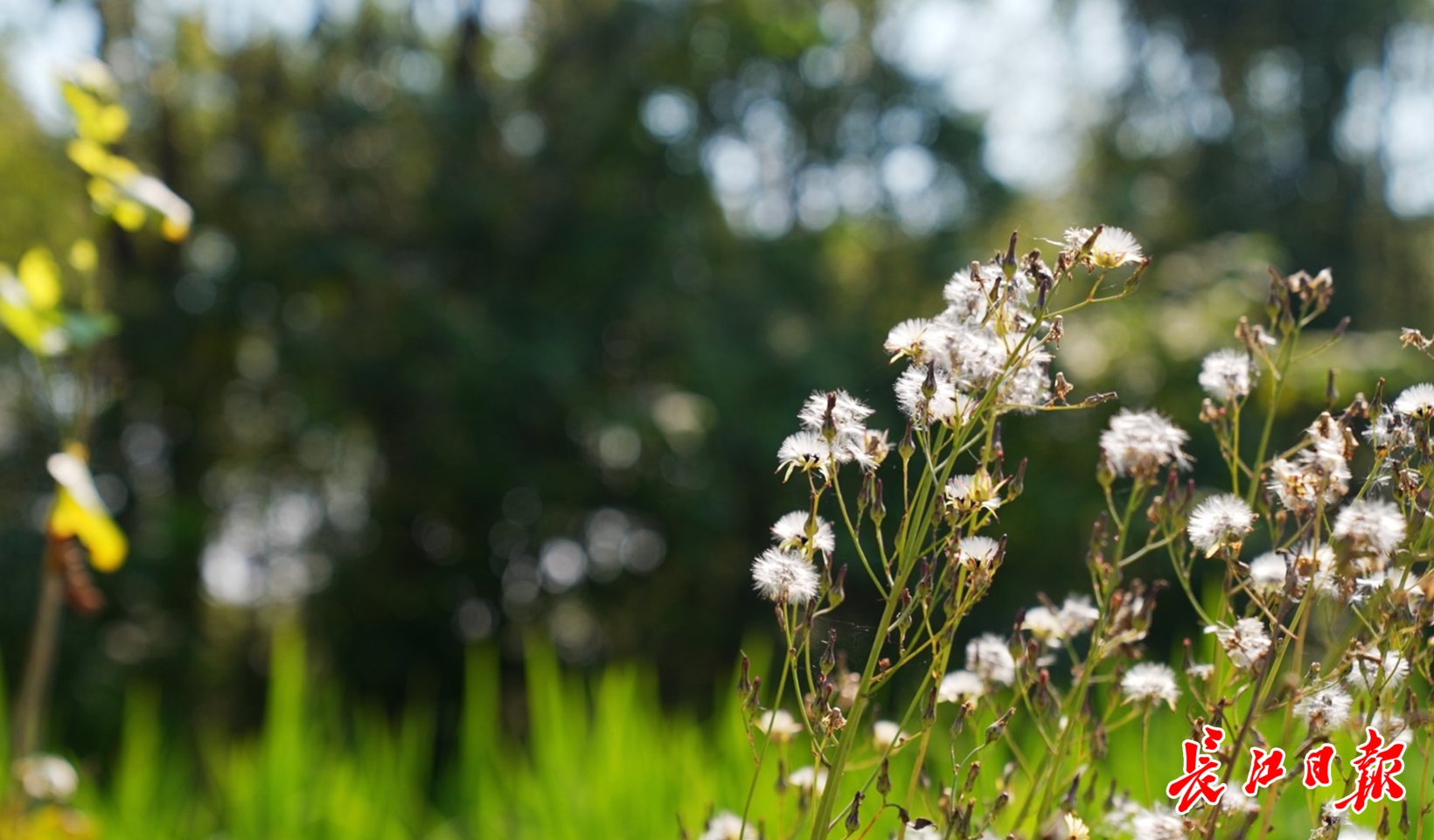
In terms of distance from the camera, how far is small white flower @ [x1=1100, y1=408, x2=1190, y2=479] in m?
0.91

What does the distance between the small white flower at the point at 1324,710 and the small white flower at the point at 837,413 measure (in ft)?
1.50

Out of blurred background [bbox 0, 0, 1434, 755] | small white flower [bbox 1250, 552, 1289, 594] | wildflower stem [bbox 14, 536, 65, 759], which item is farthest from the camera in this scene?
blurred background [bbox 0, 0, 1434, 755]

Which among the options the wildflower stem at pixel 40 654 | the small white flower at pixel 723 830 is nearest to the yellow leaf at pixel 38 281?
the wildflower stem at pixel 40 654

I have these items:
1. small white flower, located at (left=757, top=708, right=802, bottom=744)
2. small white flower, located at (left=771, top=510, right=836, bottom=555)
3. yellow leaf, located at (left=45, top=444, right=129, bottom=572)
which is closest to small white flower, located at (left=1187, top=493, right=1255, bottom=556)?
small white flower, located at (left=771, top=510, right=836, bottom=555)

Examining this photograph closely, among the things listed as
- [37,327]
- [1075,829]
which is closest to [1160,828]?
[1075,829]

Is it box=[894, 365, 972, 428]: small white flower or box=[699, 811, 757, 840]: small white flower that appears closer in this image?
box=[894, 365, 972, 428]: small white flower

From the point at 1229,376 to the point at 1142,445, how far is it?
0.23 metres

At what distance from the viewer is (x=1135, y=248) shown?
0.92m

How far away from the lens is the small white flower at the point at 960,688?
1105 mm

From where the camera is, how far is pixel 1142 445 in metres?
0.91

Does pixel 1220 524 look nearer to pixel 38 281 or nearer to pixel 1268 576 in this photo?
pixel 1268 576

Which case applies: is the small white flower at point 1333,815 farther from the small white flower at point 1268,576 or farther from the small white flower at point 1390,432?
the small white flower at point 1390,432

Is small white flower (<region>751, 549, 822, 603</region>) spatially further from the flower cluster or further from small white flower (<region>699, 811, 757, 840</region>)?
small white flower (<region>699, 811, 757, 840</region>)

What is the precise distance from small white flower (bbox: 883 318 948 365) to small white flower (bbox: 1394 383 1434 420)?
410 millimetres
